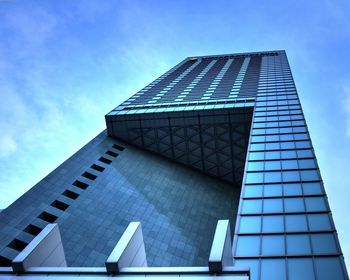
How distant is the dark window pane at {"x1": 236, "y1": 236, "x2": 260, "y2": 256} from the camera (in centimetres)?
2180

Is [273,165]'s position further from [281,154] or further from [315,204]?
[315,204]

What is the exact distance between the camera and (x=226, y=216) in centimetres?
5044

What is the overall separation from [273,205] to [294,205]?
1.37 m

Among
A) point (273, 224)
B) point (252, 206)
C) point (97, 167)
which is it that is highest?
point (252, 206)

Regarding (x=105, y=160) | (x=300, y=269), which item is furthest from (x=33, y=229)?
(x=300, y=269)

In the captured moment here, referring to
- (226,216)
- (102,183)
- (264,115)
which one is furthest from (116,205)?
(264,115)

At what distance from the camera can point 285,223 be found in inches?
970

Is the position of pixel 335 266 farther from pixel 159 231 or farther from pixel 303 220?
pixel 159 231

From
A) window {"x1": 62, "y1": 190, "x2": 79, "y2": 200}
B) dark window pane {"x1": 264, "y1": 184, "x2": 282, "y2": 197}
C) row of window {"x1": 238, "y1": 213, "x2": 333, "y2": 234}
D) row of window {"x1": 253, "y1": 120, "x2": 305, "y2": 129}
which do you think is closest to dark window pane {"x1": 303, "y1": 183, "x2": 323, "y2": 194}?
dark window pane {"x1": 264, "y1": 184, "x2": 282, "y2": 197}

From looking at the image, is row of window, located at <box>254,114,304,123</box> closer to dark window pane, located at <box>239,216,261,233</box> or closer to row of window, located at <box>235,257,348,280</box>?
dark window pane, located at <box>239,216,261,233</box>

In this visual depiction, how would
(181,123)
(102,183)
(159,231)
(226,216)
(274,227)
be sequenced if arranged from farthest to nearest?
(181,123), (226,216), (102,183), (159,231), (274,227)

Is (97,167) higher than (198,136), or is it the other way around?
(198,136)

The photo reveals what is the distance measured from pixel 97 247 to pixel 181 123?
24.1 meters

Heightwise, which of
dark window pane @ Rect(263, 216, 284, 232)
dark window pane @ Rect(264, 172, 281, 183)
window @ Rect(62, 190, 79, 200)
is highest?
dark window pane @ Rect(264, 172, 281, 183)
